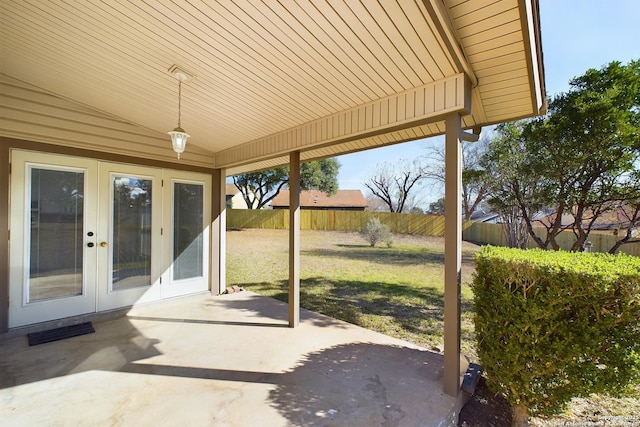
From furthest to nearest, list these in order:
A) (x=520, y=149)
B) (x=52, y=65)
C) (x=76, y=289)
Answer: (x=520, y=149) < (x=76, y=289) < (x=52, y=65)

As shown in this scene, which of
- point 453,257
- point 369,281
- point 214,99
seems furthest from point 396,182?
point 453,257

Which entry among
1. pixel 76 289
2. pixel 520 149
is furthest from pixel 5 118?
pixel 520 149

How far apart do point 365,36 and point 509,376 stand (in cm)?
253

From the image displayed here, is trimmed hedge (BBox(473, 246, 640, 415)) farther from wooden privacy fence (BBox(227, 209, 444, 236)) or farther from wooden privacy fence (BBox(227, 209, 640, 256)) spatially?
wooden privacy fence (BBox(227, 209, 444, 236))

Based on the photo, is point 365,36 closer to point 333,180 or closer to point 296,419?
point 296,419

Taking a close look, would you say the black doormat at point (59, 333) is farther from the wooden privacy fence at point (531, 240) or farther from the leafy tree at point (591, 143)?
the wooden privacy fence at point (531, 240)

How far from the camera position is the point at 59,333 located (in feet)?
10.7

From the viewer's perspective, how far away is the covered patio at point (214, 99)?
6.02 ft

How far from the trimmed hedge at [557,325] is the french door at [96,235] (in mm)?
4202

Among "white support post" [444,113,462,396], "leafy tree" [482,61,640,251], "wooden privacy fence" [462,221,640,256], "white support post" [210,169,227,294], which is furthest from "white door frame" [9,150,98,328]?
"wooden privacy fence" [462,221,640,256]

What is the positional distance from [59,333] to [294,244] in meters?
2.87

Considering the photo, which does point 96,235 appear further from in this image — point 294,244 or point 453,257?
point 453,257

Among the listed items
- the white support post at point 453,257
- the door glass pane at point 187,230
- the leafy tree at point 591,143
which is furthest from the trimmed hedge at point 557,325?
the door glass pane at point 187,230

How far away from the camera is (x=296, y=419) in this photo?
1.95m
